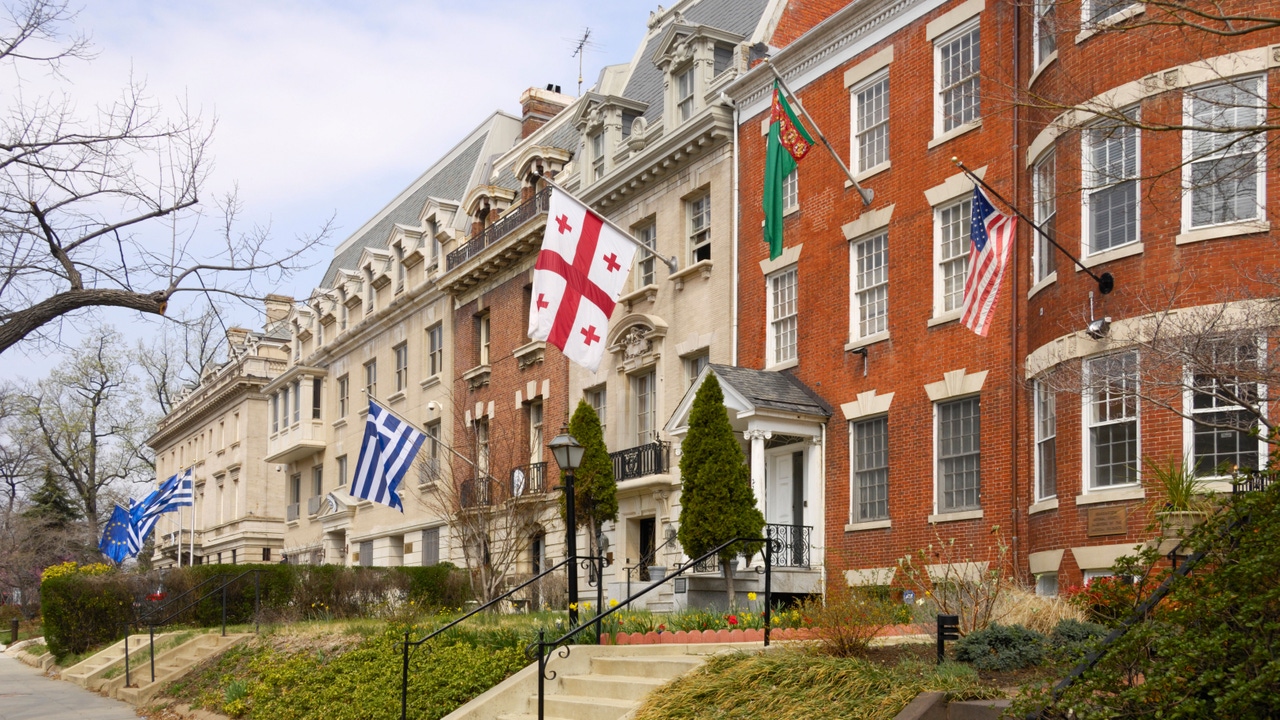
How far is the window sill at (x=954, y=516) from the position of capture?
19.7 metres

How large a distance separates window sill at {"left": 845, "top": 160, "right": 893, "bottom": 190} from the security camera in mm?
6285

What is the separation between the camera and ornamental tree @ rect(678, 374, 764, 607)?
2186 centimetres

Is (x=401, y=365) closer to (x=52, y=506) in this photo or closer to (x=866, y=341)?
(x=866, y=341)

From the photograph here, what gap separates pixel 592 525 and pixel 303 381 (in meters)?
24.6

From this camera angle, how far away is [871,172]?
22.6 meters

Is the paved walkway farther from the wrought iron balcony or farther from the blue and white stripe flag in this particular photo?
the wrought iron balcony

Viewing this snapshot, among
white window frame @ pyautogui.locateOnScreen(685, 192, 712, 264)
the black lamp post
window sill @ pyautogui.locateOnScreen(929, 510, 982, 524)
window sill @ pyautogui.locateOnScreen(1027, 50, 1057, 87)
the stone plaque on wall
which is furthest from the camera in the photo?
white window frame @ pyautogui.locateOnScreen(685, 192, 712, 264)

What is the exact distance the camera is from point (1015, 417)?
1902 cm

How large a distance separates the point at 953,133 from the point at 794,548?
24.6 feet

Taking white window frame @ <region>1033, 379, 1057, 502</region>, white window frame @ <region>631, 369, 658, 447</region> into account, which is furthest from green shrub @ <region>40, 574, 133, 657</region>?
white window frame @ <region>1033, 379, 1057, 502</region>

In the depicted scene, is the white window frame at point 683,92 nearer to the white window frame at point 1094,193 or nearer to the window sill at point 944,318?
the window sill at point 944,318

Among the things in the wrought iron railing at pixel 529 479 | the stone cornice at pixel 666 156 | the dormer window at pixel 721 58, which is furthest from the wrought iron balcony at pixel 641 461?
the dormer window at pixel 721 58

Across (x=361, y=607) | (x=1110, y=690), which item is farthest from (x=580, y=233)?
(x=1110, y=690)

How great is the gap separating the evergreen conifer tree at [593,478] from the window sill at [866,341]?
22.2ft
